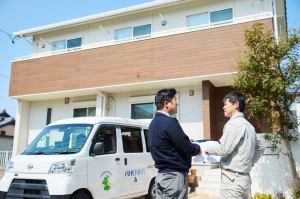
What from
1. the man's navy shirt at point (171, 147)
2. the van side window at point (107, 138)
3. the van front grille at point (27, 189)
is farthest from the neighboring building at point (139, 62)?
the man's navy shirt at point (171, 147)

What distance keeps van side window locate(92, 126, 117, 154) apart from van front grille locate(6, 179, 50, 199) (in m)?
1.18

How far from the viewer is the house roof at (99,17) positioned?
35.8 ft

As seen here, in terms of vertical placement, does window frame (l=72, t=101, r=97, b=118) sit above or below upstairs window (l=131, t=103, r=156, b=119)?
above

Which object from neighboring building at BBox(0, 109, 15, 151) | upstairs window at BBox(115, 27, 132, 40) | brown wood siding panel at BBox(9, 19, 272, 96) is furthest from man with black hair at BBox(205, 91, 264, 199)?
neighboring building at BBox(0, 109, 15, 151)

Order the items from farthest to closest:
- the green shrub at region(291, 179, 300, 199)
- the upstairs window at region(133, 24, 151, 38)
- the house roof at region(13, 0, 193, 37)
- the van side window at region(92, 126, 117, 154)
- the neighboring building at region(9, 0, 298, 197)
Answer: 1. the upstairs window at region(133, 24, 151, 38)
2. the house roof at region(13, 0, 193, 37)
3. the neighboring building at region(9, 0, 298, 197)
4. the green shrub at region(291, 179, 300, 199)
5. the van side window at region(92, 126, 117, 154)

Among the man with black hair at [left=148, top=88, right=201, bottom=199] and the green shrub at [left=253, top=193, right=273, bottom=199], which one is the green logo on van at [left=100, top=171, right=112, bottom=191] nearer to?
the man with black hair at [left=148, top=88, right=201, bottom=199]

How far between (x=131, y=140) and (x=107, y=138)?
0.77 meters

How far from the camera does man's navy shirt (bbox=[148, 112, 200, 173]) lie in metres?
2.78

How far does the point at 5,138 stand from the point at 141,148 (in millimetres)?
27796

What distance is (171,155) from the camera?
2.80 metres

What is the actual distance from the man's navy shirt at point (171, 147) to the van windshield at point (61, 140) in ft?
7.72

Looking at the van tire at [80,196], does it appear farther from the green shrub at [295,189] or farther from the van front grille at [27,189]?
the green shrub at [295,189]

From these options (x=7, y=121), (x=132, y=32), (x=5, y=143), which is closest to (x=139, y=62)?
(x=132, y=32)

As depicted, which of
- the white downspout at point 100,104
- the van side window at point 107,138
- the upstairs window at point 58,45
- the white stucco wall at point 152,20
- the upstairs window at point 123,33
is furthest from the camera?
the upstairs window at point 58,45
